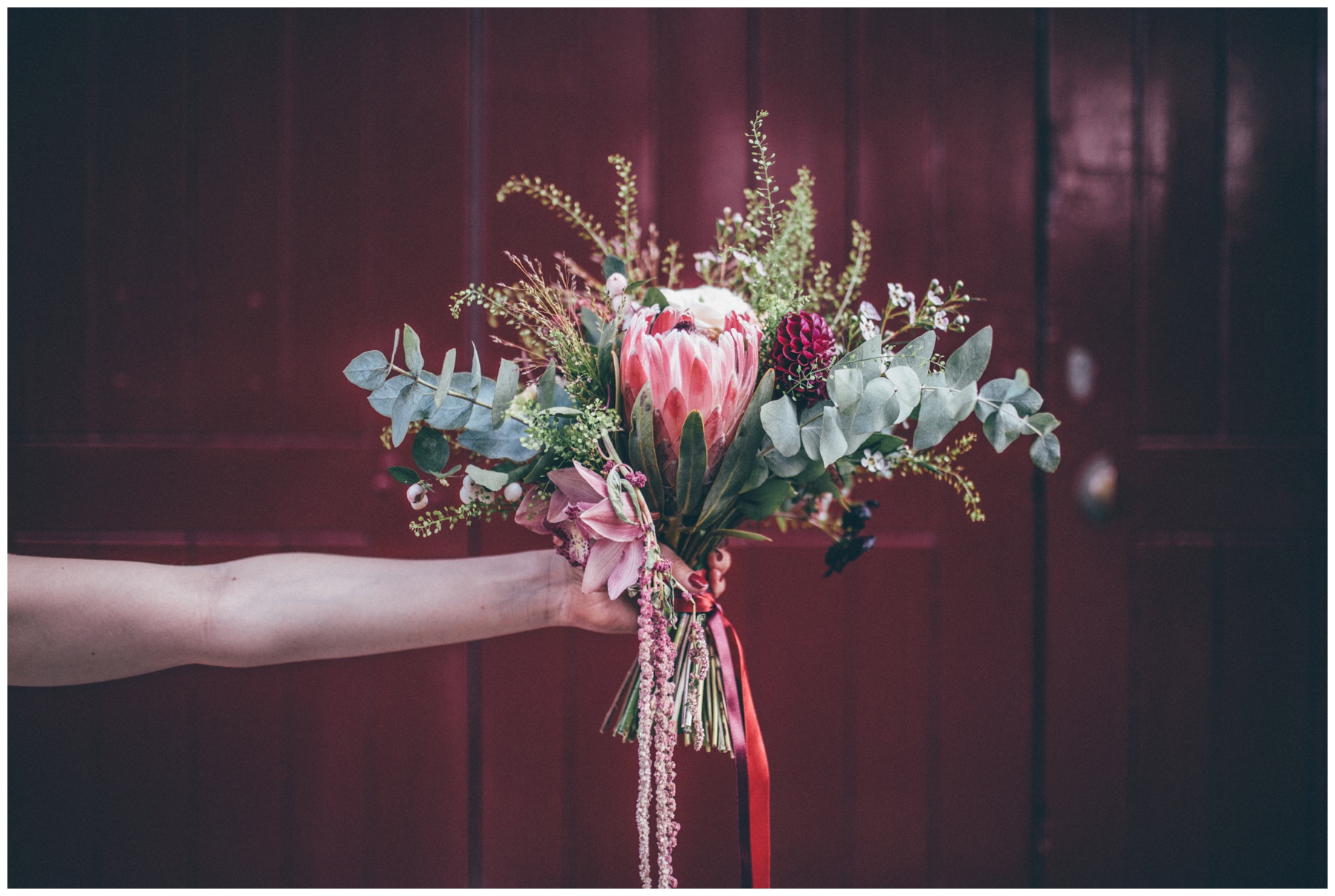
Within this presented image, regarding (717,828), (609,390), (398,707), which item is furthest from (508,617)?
(717,828)

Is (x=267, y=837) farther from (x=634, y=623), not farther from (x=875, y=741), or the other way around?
(x=875, y=741)

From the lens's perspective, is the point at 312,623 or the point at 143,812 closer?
the point at 312,623

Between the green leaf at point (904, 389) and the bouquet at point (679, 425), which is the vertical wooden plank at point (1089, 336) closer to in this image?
the bouquet at point (679, 425)

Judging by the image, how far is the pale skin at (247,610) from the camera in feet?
2.37

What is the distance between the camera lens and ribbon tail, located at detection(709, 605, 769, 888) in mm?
659

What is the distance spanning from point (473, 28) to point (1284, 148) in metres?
1.44

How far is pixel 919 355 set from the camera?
1.92 ft

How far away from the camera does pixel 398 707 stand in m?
1.13

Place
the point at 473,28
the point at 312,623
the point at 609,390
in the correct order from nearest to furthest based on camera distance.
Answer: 1. the point at 609,390
2. the point at 312,623
3. the point at 473,28

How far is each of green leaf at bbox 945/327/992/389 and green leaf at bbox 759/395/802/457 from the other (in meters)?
0.16

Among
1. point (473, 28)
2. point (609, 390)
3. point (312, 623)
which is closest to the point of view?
point (609, 390)

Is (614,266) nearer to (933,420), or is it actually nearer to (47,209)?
(933,420)

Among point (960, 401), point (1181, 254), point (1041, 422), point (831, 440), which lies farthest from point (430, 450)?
point (1181, 254)

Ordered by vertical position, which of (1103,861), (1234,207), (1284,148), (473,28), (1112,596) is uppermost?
(473,28)
